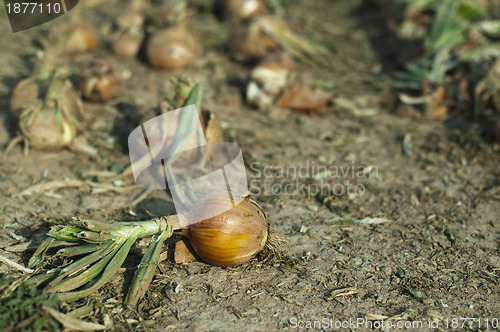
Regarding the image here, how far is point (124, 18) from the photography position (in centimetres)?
575

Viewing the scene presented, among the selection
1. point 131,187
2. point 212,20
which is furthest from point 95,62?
point 212,20

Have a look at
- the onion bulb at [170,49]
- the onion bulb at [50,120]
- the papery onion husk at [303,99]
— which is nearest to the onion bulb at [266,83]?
the papery onion husk at [303,99]

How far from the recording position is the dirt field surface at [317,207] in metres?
2.31

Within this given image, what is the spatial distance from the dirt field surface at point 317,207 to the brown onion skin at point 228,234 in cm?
13

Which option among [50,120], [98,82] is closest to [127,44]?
[98,82]

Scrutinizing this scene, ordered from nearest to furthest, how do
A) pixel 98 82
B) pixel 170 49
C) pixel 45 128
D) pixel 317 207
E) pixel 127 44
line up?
1. pixel 317 207
2. pixel 45 128
3. pixel 98 82
4. pixel 170 49
5. pixel 127 44

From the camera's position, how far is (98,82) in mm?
4559

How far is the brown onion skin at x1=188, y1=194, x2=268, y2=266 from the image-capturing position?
2.46 meters

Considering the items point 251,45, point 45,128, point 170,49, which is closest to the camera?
point 45,128

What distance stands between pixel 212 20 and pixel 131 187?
4.54 meters

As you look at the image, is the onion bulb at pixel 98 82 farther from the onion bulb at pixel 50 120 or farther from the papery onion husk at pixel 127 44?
the papery onion husk at pixel 127 44

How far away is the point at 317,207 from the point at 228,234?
3.52 feet

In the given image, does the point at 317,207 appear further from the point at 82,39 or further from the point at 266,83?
the point at 82,39

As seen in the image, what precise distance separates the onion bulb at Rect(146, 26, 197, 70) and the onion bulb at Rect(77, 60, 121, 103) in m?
0.84
